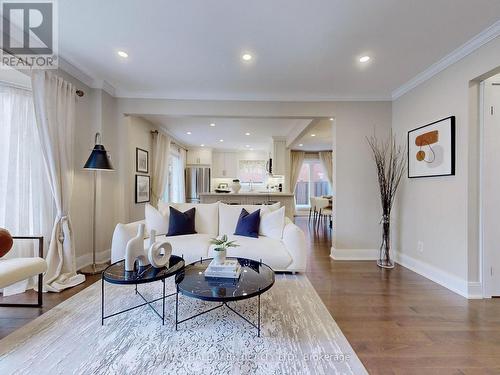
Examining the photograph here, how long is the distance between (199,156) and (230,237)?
547 centimetres

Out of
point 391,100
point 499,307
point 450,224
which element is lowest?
point 499,307

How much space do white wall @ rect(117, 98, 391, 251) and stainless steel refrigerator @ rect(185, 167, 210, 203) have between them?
4167 millimetres

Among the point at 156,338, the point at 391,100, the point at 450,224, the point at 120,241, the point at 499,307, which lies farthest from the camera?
the point at 391,100

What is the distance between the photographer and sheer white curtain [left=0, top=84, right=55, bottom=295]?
8.64 feet

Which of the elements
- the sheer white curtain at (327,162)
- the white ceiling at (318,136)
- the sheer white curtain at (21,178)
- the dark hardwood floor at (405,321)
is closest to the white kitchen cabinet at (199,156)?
the white ceiling at (318,136)

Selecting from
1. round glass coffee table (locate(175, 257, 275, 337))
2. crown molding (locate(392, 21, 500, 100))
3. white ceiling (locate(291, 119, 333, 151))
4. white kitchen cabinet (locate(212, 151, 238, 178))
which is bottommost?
round glass coffee table (locate(175, 257, 275, 337))

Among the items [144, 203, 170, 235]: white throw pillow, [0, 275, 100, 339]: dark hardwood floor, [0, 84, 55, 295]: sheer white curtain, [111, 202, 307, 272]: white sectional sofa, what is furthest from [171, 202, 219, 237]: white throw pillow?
[0, 84, 55, 295]: sheer white curtain

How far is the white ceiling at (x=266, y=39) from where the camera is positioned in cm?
203

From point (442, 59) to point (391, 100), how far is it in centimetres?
112

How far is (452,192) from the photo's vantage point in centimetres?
283

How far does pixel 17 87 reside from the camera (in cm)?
272

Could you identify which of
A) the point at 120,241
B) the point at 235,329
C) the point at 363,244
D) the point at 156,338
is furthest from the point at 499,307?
the point at 120,241

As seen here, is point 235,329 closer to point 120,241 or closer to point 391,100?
point 120,241

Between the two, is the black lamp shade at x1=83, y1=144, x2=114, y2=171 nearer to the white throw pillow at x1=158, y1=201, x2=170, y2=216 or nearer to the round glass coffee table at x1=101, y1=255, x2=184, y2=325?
the white throw pillow at x1=158, y1=201, x2=170, y2=216
